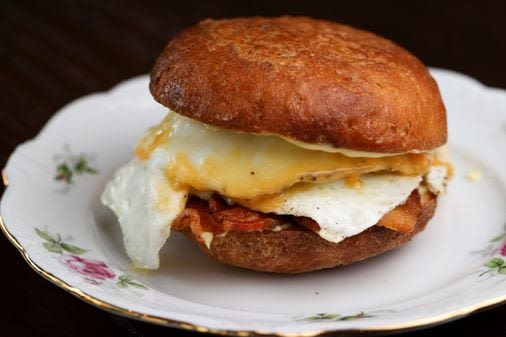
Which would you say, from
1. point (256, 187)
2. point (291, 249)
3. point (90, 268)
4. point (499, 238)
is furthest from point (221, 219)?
point (499, 238)

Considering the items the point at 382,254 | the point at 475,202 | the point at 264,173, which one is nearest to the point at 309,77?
the point at 264,173

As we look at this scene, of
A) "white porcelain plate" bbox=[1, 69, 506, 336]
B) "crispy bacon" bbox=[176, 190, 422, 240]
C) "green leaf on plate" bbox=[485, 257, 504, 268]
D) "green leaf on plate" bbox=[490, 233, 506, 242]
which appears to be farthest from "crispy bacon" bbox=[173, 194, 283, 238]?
"green leaf on plate" bbox=[490, 233, 506, 242]

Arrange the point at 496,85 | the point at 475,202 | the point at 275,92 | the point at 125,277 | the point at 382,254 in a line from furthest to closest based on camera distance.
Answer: the point at 496,85 → the point at 475,202 → the point at 382,254 → the point at 125,277 → the point at 275,92

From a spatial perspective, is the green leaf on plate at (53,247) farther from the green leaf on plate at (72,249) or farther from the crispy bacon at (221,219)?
the crispy bacon at (221,219)

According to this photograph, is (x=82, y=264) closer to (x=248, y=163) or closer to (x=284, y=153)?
(x=248, y=163)

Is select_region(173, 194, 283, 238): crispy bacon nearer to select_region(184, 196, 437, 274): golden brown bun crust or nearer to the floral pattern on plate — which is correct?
select_region(184, 196, 437, 274): golden brown bun crust

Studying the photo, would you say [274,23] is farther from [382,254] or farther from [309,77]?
[382,254]
